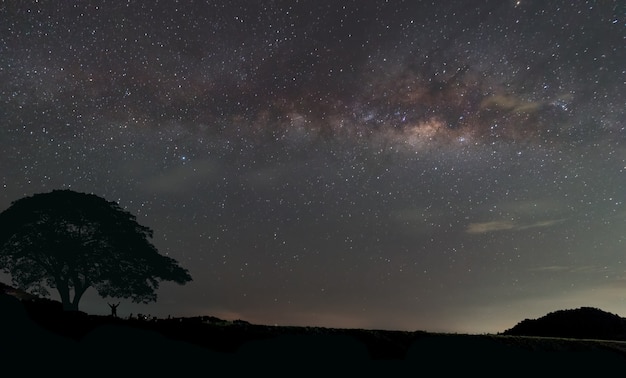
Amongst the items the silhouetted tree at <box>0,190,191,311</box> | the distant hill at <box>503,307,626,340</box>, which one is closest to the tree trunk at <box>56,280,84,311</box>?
the silhouetted tree at <box>0,190,191,311</box>

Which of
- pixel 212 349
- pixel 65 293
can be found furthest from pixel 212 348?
pixel 65 293

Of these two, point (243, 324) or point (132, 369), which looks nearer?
point (132, 369)

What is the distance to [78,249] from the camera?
3334cm

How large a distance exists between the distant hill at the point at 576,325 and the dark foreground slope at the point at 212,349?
61.5 ft

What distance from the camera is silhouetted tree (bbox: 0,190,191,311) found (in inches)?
1291

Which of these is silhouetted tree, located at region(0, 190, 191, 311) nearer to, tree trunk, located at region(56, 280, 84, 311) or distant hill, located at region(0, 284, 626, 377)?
tree trunk, located at region(56, 280, 84, 311)

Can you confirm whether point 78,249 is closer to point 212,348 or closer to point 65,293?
point 65,293

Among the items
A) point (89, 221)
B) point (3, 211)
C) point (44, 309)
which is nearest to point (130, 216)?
point (89, 221)

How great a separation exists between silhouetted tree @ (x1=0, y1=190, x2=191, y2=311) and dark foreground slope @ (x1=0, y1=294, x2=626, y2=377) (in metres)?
27.3

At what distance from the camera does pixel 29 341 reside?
7086 mm

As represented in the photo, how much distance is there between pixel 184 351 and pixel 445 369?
409 cm

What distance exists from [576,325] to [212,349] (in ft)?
80.3

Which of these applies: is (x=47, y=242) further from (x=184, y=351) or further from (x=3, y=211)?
(x=184, y=351)

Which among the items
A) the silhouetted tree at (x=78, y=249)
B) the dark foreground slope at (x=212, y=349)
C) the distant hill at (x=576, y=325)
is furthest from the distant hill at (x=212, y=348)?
the silhouetted tree at (x=78, y=249)
